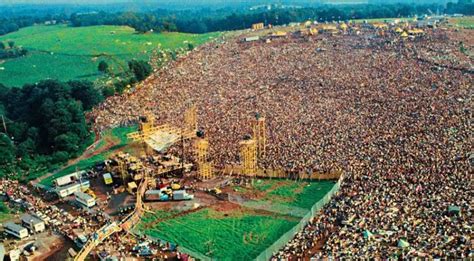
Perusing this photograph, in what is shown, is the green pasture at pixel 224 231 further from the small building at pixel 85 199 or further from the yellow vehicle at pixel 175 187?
the small building at pixel 85 199

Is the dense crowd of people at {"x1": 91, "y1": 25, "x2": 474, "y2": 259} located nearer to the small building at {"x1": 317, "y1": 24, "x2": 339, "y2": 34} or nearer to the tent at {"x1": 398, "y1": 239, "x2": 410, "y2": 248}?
the tent at {"x1": 398, "y1": 239, "x2": 410, "y2": 248}

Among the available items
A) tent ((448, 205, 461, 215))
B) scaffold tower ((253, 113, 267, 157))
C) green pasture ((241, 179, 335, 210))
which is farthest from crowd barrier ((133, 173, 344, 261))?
scaffold tower ((253, 113, 267, 157))

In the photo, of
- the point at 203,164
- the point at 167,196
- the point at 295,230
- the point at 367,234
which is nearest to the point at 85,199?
the point at 167,196

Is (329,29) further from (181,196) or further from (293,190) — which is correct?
(181,196)

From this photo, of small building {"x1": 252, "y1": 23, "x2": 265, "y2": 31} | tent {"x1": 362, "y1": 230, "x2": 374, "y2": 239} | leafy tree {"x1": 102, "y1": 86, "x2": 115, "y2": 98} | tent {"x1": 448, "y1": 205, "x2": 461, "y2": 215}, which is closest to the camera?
tent {"x1": 362, "y1": 230, "x2": 374, "y2": 239}

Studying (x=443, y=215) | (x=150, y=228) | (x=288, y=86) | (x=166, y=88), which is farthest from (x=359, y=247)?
(x=166, y=88)

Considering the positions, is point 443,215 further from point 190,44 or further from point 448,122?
point 190,44
